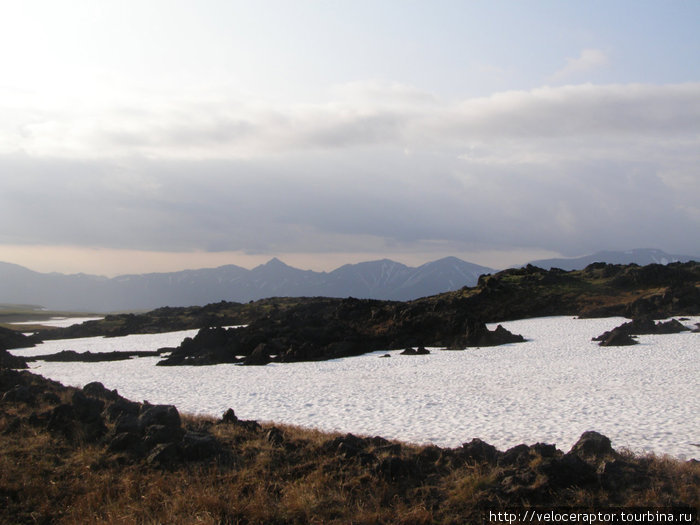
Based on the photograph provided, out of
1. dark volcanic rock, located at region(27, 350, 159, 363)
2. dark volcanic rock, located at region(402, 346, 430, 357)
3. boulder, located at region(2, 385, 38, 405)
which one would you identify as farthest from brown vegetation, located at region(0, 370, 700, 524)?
dark volcanic rock, located at region(27, 350, 159, 363)

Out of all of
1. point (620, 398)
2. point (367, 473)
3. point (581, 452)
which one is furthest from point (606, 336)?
point (367, 473)

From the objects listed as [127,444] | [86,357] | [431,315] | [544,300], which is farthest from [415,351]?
[127,444]

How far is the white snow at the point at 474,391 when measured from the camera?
15.7m

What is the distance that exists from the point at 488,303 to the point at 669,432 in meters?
44.1

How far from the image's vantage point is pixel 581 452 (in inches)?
447

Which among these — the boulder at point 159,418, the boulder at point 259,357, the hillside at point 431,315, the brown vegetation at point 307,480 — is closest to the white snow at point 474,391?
the boulder at point 259,357

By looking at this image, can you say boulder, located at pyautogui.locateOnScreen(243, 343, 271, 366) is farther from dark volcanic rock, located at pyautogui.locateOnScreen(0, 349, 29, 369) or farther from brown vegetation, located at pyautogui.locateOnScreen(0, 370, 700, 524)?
brown vegetation, located at pyautogui.locateOnScreen(0, 370, 700, 524)

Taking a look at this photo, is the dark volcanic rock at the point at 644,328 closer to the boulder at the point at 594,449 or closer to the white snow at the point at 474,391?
the white snow at the point at 474,391

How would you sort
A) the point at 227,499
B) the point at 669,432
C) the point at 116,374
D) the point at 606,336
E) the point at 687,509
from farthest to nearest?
the point at 606,336
the point at 116,374
the point at 669,432
the point at 227,499
the point at 687,509

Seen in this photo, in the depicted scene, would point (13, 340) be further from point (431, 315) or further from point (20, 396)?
point (20, 396)

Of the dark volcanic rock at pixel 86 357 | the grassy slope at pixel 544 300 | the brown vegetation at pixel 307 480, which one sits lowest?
the dark volcanic rock at pixel 86 357

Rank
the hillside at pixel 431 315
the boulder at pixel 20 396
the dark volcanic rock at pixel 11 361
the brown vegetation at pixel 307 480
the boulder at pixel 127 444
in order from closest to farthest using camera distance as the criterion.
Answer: the brown vegetation at pixel 307 480 < the boulder at pixel 127 444 < the boulder at pixel 20 396 < the dark volcanic rock at pixel 11 361 < the hillside at pixel 431 315

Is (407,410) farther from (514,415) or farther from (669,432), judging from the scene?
(669,432)

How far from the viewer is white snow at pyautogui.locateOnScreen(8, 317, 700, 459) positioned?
15.7 meters
